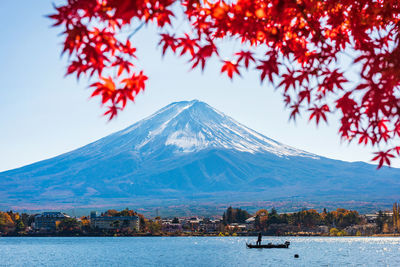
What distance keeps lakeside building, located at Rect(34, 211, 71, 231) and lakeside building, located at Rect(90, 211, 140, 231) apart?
15322mm

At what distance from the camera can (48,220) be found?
607ft

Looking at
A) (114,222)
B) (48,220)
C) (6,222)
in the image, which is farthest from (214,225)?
(6,222)

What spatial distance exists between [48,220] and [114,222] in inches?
1024

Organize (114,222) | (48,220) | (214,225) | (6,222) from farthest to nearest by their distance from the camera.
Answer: (214,225), (48,220), (6,222), (114,222)

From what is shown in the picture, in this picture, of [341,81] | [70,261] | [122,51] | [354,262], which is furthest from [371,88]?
[70,261]

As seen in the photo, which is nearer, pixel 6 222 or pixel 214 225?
pixel 6 222

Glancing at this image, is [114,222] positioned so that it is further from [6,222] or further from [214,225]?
[6,222]

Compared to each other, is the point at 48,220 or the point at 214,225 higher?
the point at 48,220

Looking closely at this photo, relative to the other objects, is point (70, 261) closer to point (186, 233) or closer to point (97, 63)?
point (97, 63)

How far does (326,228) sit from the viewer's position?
591ft

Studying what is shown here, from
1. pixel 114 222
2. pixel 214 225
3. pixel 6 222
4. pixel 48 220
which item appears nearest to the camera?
pixel 114 222

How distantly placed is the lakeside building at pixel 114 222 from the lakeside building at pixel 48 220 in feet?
50.3

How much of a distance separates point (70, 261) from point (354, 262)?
37899 millimetres

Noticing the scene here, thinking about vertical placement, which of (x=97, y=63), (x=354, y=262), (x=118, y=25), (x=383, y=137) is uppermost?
(x=118, y=25)
